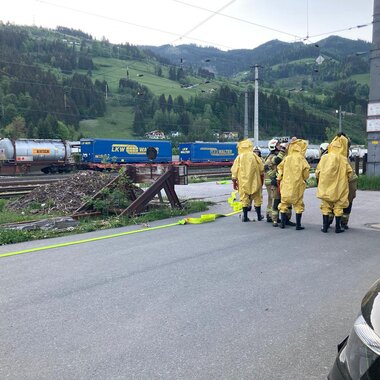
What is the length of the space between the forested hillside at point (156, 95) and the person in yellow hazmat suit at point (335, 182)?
8136cm

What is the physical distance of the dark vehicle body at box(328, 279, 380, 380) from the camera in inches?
73.4

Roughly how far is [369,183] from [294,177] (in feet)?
29.0

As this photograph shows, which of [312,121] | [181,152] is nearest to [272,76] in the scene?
[312,121]

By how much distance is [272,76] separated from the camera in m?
127

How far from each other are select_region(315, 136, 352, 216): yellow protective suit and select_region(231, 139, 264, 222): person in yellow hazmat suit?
5.60 ft

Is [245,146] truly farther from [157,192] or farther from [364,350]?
[364,350]

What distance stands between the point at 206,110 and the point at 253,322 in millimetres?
109309

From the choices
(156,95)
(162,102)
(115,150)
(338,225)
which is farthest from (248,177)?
(156,95)

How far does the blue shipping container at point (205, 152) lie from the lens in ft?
157

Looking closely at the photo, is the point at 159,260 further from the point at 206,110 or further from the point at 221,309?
the point at 206,110

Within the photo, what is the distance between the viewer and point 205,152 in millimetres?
48906

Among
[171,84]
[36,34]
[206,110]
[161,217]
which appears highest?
[36,34]

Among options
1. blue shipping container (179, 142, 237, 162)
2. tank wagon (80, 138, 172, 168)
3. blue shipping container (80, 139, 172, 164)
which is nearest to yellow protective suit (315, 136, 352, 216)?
tank wagon (80, 138, 172, 168)

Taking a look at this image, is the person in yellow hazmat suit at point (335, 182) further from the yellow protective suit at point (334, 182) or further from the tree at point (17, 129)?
the tree at point (17, 129)
